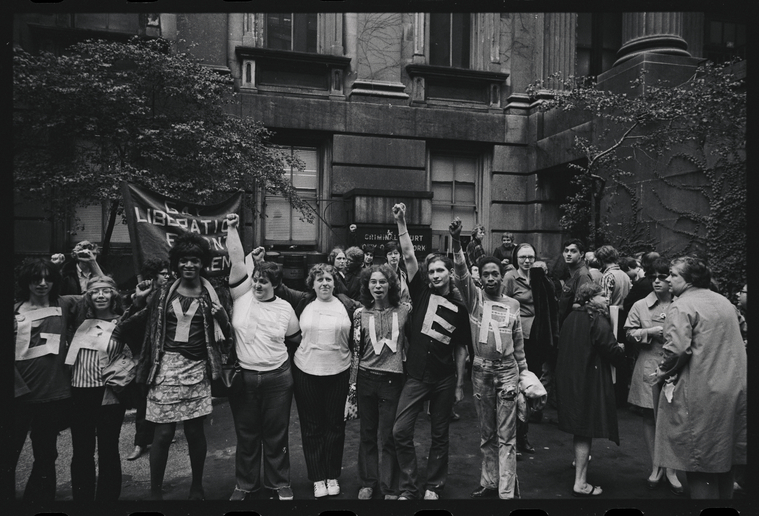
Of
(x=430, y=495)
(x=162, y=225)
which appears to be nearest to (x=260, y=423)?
(x=430, y=495)

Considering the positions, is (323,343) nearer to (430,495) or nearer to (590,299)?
(430,495)

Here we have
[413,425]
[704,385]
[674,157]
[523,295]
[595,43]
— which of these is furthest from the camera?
[595,43]

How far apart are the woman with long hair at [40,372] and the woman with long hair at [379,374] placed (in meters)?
2.39

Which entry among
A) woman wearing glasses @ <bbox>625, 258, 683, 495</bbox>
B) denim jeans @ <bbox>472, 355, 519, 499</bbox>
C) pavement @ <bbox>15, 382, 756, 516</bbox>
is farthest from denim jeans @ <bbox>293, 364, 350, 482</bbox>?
woman wearing glasses @ <bbox>625, 258, 683, 495</bbox>

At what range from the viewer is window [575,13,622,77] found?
46.9ft

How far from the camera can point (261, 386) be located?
445cm

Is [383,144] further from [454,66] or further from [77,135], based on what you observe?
[77,135]

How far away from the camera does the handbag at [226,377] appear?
14.0 ft

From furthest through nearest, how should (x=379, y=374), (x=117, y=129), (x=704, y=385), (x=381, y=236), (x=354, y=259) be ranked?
(x=381, y=236) < (x=117, y=129) < (x=354, y=259) < (x=379, y=374) < (x=704, y=385)

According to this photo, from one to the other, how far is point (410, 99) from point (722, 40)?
9.27 m

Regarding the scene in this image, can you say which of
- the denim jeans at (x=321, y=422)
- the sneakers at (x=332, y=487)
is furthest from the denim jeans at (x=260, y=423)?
the sneakers at (x=332, y=487)

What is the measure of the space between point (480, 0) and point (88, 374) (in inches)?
175

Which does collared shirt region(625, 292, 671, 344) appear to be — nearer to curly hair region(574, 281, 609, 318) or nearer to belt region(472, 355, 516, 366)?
curly hair region(574, 281, 609, 318)

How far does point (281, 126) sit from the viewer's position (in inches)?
452
